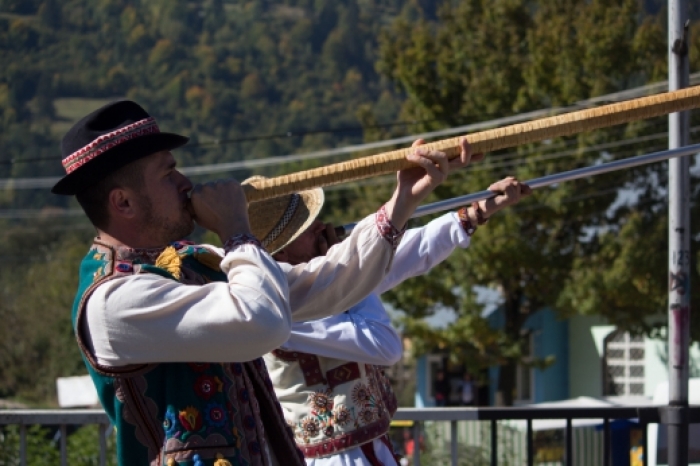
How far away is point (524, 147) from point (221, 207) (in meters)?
18.6

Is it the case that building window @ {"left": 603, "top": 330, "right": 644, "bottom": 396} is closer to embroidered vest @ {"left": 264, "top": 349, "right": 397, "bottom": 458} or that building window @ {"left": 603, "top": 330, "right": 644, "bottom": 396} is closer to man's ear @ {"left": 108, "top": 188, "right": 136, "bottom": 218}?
embroidered vest @ {"left": 264, "top": 349, "right": 397, "bottom": 458}

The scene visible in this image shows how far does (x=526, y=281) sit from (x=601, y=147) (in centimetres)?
311

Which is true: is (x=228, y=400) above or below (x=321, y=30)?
below

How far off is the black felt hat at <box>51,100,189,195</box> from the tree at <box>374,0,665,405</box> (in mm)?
17707

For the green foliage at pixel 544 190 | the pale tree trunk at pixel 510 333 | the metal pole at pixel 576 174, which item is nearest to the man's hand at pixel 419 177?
the metal pole at pixel 576 174

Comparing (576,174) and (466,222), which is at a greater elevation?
(576,174)

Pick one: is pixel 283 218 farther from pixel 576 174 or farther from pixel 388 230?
pixel 388 230

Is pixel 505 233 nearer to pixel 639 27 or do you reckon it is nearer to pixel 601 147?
pixel 601 147

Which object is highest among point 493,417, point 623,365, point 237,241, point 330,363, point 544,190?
point 544,190

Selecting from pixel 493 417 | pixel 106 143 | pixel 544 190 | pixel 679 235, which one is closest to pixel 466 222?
pixel 493 417

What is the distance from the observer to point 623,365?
87.4 feet

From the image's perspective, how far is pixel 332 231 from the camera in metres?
4.44

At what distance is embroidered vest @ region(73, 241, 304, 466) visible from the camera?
270 centimetres

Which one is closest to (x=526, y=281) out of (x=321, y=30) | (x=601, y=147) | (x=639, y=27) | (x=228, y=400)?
(x=601, y=147)
